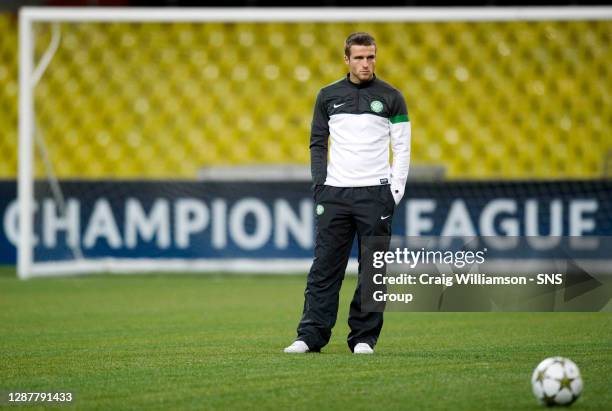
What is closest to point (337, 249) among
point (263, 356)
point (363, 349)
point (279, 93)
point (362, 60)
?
point (363, 349)

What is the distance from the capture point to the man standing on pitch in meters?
6.01

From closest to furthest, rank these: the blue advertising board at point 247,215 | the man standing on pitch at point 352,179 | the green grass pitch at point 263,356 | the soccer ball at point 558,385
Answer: the soccer ball at point 558,385, the green grass pitch at point 263,356, the man standing on pitch at point 352,179, the blue advertising board at point 247,215

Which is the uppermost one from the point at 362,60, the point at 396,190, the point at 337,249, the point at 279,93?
the point at 362,60

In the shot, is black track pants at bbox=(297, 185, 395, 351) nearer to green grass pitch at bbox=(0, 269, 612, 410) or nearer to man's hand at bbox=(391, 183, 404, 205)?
man's hand at bbox=(391, 183, 404, 205)

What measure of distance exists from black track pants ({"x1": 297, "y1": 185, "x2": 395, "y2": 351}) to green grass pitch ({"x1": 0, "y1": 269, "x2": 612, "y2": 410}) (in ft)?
0.51

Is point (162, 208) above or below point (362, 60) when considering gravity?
below

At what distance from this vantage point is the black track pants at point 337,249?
19.7ft

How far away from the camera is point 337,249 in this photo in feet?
20.0

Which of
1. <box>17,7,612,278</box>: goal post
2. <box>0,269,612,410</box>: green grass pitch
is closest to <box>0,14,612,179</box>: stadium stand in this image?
<box>17,7,612,278</box>: goal post

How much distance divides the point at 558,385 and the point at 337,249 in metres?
1.87

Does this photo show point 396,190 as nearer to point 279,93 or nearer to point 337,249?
point 337,249

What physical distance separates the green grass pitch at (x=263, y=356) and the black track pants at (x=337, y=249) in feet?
0.51

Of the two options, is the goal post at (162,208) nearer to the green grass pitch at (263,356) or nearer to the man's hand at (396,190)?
the green grass pitch at (263,356)

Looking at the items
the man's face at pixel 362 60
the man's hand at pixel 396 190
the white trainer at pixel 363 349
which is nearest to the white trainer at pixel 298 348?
the white trainer at pixel 363 349
